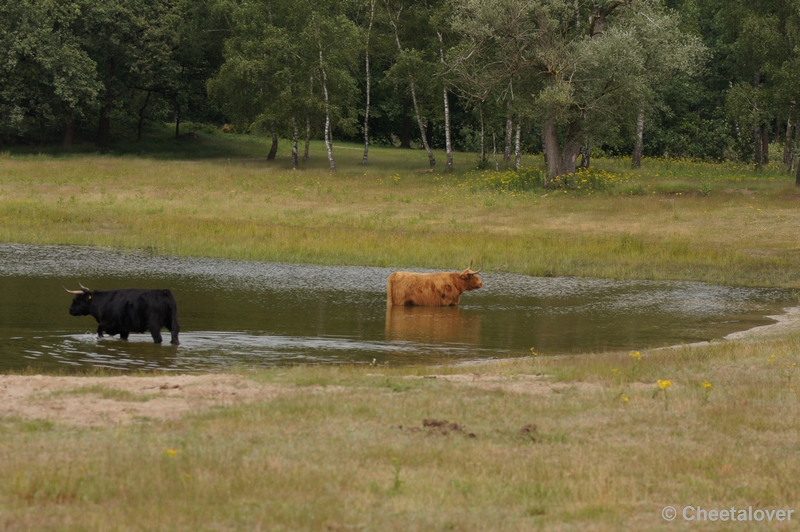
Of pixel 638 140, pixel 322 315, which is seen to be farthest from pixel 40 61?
pixel 322 315

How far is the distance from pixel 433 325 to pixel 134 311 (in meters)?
6.35

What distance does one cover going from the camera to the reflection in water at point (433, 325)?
18.0 meters

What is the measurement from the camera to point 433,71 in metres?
55.6

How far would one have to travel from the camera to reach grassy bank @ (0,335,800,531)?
6.80 meters

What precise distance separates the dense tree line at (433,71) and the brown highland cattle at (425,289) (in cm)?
2150

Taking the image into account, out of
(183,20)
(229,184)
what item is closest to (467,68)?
(229,184)

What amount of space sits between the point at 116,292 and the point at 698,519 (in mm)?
12330

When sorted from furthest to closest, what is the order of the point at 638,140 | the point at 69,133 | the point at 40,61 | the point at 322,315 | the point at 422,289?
the point at 69,133, the point at 40,61, the point at 638,140, the point at 422,289, the point at 322,315

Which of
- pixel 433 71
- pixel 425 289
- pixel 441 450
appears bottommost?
pixel 425 289

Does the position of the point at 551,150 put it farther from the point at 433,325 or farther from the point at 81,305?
the point at 81,305

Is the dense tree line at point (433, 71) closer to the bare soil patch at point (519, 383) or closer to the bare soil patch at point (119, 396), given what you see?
the bare soil patch at point (519, 383)

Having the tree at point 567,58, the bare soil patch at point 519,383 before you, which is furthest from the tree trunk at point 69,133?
the bare soil patch at point 519,383

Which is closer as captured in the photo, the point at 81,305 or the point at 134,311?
the point at 134,311

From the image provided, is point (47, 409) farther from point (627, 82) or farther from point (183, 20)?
point (183, 20)
